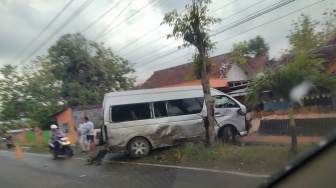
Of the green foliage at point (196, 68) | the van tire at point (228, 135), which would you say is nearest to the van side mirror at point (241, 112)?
the van tire at point (228, 135)

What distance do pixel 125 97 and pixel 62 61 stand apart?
14.7m

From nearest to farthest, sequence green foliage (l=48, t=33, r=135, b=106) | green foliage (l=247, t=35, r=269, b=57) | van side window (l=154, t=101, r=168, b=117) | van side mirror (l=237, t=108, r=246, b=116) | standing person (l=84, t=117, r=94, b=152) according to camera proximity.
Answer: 1. van side window (l=154, t=101, r=168, b=117)
2. van side mirror (l=237, t=108, r=246, b=116)
3. standing person (l=84, t=117, r=94, b=152)
4. green foliage (l=48, t=33, r=135, b=106)
5. green foliage (l=247, t=35, r=269, b=57)

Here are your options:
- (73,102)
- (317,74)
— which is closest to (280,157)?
(317,74)

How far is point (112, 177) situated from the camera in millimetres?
7270

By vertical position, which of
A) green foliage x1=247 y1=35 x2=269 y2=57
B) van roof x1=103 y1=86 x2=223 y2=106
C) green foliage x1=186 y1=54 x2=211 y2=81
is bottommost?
van roof x1=103 y1=86 x2=223 y2=106

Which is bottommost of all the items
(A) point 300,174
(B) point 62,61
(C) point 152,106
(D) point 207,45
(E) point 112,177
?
(E) point 112,177

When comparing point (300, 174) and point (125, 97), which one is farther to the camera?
point (125, 97)

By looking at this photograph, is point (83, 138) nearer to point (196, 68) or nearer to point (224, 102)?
point (224, 102)

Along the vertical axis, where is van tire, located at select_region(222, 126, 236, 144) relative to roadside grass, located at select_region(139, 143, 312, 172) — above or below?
above

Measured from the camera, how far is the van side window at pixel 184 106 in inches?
380

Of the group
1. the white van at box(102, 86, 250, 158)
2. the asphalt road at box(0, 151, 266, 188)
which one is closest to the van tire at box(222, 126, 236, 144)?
the white van at box(102, 86, 250, 158)

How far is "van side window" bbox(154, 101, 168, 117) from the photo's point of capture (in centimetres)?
955

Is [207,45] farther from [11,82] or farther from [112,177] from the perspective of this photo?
[11,82]

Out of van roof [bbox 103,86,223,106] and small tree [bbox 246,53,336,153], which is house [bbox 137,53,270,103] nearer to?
van roof [bbox 103,86,223,106]
